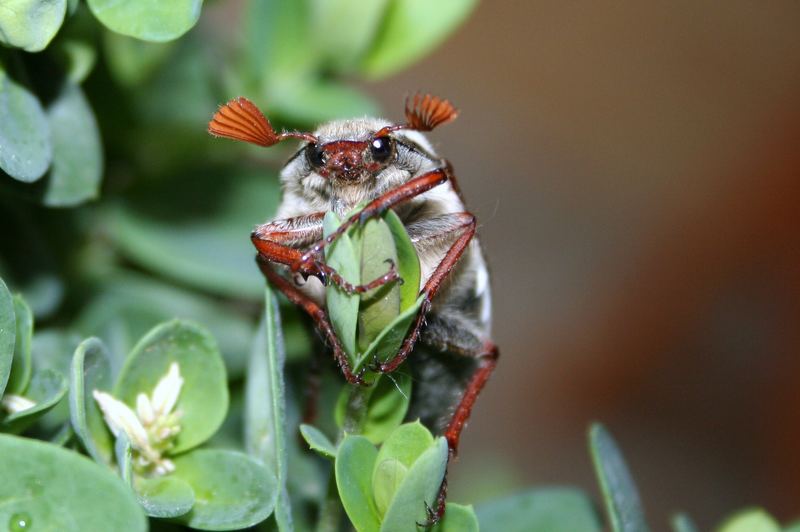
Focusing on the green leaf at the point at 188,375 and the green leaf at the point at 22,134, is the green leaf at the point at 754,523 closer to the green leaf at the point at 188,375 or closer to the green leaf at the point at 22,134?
the green leaf at the point at 188,375

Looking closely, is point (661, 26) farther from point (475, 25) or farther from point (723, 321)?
point (723, 321)

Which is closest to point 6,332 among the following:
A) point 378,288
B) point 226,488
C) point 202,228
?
point 226,488

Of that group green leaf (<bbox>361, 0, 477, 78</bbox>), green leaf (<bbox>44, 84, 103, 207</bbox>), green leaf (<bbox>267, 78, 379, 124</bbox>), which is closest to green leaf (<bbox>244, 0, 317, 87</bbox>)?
green leaf (<bbox>267, 78, 379, 124</bbox>)

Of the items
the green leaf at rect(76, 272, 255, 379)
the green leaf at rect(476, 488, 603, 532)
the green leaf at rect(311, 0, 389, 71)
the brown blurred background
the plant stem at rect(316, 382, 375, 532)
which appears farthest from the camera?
the brown blurred background

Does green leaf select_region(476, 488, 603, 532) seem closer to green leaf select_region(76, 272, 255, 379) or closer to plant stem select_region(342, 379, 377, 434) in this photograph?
plant stem select_region(342, 379, 377, 434)

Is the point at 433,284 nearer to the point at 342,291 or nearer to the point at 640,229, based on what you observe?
the point at 342,291

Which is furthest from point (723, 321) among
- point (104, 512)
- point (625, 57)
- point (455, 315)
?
point (104, 512)

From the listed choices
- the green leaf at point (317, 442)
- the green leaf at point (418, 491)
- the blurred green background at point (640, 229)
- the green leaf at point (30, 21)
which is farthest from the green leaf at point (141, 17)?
the blurred green background at point (640, 229)
